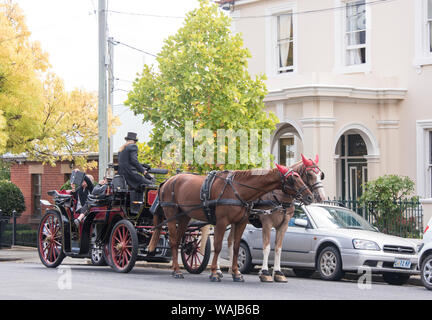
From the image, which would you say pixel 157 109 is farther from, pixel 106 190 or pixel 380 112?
pixel 380 112

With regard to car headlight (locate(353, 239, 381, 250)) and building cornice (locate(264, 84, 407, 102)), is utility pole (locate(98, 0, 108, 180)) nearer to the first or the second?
building cornice (locate(264, 84, 407, 102))

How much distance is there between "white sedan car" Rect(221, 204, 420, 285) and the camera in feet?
48.3

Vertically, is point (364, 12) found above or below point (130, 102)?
above

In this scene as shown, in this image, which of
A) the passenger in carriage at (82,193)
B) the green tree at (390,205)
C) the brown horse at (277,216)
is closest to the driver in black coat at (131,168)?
the passenger in carriage at (82,193)

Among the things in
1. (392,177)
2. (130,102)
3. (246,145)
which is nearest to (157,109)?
(130,102)

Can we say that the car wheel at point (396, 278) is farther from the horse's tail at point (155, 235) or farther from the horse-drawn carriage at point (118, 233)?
the horse's tail at point (155, 235)

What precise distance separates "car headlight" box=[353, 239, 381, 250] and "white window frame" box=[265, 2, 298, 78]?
1157 centimetres

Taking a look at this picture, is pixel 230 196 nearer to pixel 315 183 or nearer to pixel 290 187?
pixel 290 187

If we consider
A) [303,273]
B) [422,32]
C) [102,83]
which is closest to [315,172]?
[303,273]

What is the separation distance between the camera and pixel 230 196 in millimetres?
13320

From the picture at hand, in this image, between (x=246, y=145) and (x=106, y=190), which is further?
(x=246, y=145)
